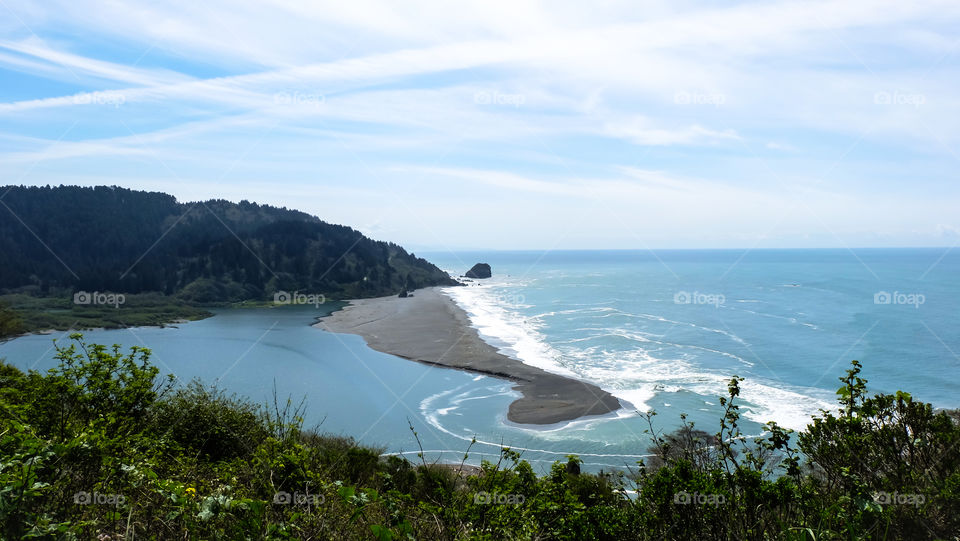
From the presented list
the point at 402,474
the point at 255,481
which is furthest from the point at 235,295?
the point at 255,481

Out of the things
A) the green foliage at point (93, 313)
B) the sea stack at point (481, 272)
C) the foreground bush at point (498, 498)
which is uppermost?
the sea stack at point (481, 272)

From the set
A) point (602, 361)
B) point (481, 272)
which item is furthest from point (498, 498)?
point (481, 272)

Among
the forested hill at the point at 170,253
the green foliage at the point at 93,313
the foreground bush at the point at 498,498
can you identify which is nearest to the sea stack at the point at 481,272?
the forested hill at the point at 170,253

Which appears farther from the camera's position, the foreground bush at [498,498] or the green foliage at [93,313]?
the green foliage at [93,313]

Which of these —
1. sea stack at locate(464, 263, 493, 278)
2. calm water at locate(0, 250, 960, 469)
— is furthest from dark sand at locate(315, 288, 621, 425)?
sea stack at locate(464, 263, 493, 278)

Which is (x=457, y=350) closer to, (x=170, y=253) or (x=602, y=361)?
(x=602, y=361)

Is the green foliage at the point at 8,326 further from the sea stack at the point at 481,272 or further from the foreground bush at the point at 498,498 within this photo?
the sea stack at the point at 481,272

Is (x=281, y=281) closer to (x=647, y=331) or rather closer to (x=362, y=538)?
(x=647, y=331)
